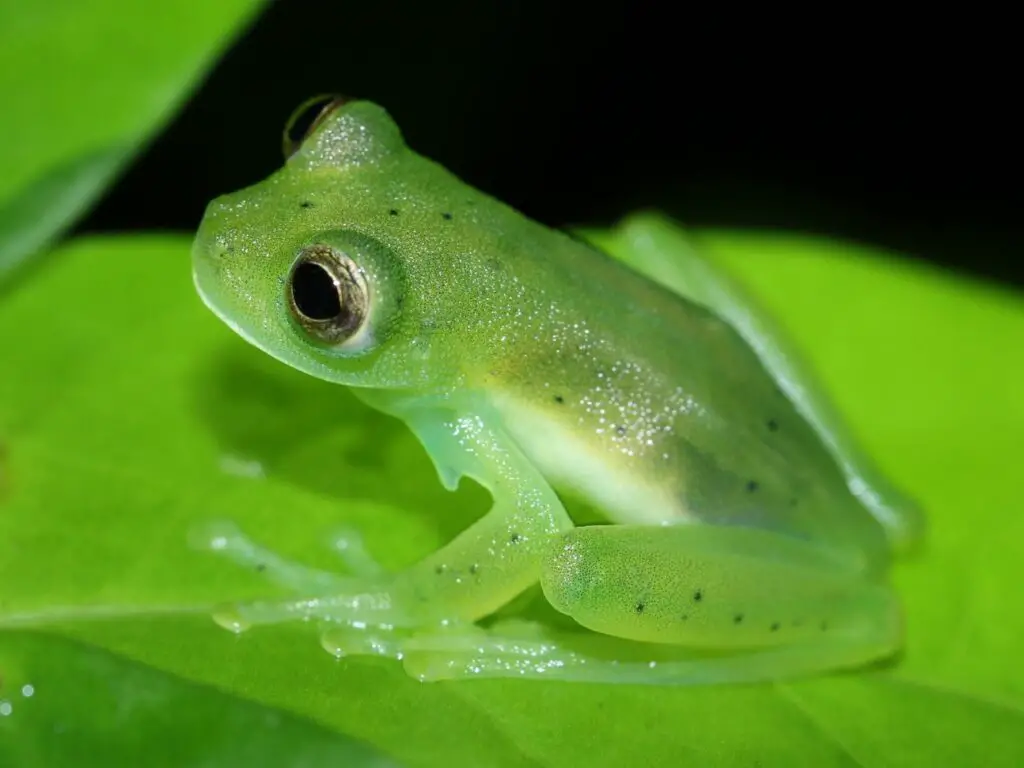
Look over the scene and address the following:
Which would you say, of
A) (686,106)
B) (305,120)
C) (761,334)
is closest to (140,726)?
(305,120)

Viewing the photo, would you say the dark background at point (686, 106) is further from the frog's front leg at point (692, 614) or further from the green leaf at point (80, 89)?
the frog's front leg at point (692, 614)

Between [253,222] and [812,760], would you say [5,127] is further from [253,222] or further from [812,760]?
[812,760]

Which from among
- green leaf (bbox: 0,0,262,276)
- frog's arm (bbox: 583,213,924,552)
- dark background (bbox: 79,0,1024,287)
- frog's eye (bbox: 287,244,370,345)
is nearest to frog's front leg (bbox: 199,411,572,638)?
frog's eye (bbox: 287,244,370,345)

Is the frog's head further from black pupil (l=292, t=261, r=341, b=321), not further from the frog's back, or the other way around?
the frog's back

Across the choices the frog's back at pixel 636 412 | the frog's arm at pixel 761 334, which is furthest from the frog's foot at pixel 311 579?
the frog's arm at pixel 761 334

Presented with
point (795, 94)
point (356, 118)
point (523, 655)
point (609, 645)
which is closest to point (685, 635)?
point (609, 645)
